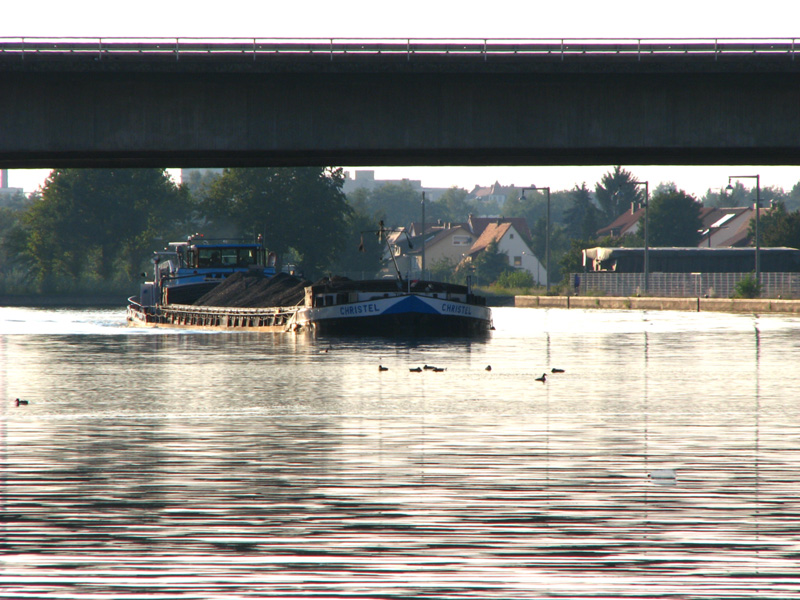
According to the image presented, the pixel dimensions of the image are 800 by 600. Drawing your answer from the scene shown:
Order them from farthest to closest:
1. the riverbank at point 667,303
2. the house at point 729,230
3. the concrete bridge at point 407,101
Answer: the house at point 729,230
the riverbank at point 667,303
the concrete bridge at point 407,101

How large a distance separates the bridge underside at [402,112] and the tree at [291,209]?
105 m

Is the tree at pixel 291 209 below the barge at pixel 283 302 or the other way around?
the other way around

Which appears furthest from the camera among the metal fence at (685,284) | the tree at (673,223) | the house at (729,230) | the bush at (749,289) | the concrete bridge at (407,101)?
the tree at (673,223)

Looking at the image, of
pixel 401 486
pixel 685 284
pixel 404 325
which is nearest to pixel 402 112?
pixel 404 325

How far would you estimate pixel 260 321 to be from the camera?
192ft

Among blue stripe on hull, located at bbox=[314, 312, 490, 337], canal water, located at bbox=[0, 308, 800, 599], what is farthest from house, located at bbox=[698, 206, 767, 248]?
canal water, located at bbox=[0, 308, 800, 599]

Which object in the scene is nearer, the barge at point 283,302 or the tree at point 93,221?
the barge at point 283,302

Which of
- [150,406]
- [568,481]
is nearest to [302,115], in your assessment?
[150,406]

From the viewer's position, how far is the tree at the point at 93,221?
498ft

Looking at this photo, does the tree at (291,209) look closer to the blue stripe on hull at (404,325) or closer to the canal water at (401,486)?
the blue stripe on hull at (404,325)

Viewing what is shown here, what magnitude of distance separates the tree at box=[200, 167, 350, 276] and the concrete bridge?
10545 cm

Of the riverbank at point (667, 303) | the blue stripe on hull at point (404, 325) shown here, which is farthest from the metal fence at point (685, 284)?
the blue stripe on hull at point (404, 325)

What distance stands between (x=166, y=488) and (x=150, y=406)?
978cm

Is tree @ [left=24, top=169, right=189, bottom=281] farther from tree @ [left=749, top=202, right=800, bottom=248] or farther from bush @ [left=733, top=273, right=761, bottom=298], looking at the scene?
bush @ [left=733, top=273, right=761, bottom=298]
